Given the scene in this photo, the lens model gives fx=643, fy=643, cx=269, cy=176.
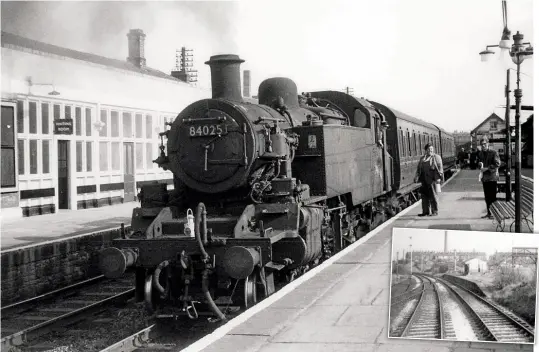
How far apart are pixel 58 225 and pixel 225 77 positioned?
12.4ft

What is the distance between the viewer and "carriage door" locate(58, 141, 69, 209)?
8.68 metres

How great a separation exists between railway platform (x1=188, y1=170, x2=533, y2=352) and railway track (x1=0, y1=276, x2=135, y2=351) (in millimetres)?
1980

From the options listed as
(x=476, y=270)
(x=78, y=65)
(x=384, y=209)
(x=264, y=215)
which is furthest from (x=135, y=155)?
(x=476, y=270)

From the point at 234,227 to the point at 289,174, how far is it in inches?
27.0

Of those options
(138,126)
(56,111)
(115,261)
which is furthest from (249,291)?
(138,126)

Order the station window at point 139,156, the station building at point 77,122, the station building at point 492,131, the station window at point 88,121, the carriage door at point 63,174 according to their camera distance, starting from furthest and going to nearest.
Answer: the station window at point 139,156, the station window at point 88,121, the carriage door at point 63,174, the station building at point 77,122, the station building at point 492,131

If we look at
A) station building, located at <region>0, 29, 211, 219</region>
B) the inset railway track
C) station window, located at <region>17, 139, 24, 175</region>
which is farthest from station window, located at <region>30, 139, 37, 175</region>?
the inset railway track

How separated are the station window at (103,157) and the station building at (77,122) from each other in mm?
15

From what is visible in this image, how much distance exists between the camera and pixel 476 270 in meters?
3.44

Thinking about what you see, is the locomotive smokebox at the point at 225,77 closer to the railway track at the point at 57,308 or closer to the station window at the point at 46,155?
the railway track at the point at 57,308

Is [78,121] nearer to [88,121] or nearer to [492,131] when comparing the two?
[88,121]

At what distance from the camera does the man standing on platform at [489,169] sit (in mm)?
5301

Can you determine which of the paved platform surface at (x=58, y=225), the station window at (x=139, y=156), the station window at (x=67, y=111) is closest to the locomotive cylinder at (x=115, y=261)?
the paved platform surface at (x=58, y=225)

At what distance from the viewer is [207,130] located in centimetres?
477
